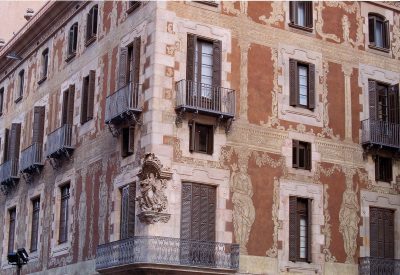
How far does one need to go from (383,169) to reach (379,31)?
19.6 feet

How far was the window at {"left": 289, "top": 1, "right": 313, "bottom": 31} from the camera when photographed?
107 ft

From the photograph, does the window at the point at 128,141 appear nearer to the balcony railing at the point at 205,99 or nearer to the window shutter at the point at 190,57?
the balcony railing at the point at 205,99

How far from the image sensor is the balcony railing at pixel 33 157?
122ft

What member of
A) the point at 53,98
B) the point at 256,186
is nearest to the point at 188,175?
the point at 256,186

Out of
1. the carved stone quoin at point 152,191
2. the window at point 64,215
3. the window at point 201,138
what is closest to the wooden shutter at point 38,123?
the window at point 64,215

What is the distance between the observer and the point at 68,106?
35.5 m

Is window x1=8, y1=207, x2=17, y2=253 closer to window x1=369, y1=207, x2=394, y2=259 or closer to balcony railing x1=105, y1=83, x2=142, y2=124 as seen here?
balcony railing x1=105, y1=83, x2=142, y2=124

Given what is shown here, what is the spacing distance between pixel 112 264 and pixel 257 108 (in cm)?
766

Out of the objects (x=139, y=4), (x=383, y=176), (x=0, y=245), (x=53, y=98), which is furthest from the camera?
(x=0, y=245)

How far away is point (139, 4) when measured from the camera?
30.6 metres

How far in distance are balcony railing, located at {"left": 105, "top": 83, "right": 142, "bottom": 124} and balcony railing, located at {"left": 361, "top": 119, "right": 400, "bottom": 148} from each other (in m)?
9.34

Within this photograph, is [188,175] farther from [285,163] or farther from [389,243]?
[389,243]

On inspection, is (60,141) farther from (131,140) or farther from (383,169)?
(383,169)

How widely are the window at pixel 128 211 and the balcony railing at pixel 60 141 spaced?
5898mm
